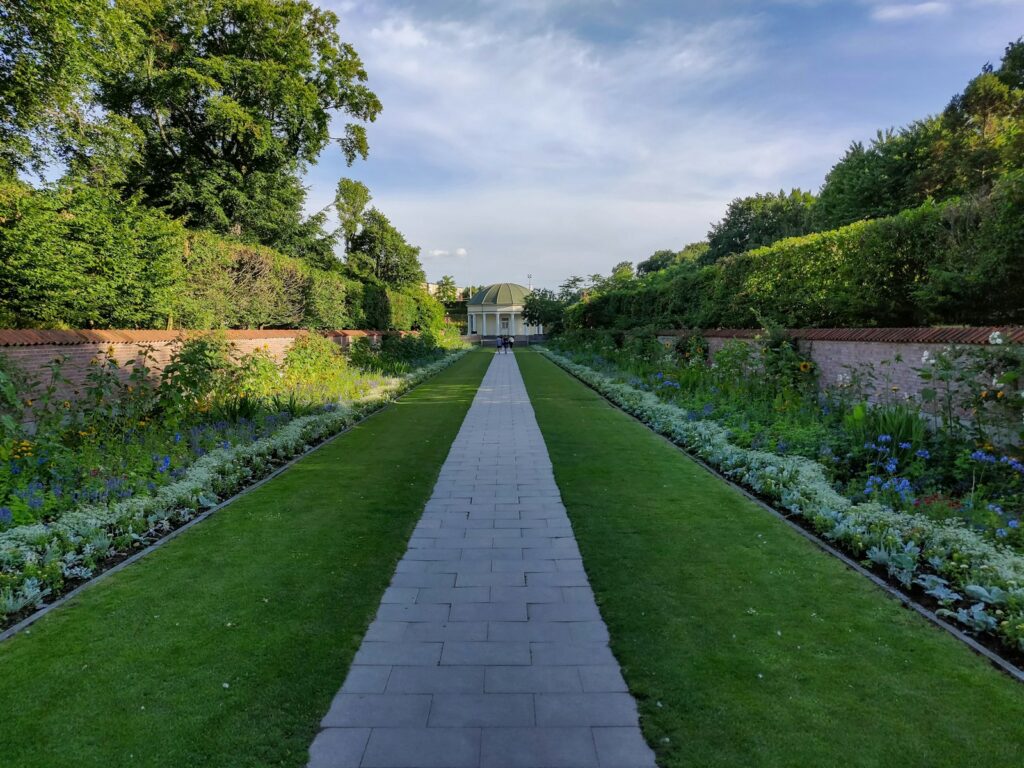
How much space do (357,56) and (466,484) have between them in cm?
2521

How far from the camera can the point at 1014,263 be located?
6.30 metres

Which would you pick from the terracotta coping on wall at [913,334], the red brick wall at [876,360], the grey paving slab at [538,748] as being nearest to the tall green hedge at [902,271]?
the terracotta coping on wall at [913,334]

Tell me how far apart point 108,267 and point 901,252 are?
40.4 feet

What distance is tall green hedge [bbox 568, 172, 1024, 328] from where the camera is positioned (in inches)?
254

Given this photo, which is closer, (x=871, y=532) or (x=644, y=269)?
(x=871, y=532)

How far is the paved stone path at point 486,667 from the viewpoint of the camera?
85.0 inches

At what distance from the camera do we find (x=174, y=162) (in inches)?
853

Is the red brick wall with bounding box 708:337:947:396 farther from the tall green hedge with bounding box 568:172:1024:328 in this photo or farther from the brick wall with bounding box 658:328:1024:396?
the tall green hedge with bounding box 568:172:1024:328

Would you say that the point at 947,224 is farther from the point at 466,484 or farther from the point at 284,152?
the point at 284,152

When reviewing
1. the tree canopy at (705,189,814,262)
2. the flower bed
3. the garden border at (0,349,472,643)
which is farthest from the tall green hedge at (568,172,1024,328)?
the tree canopy at (705,189,814,262)

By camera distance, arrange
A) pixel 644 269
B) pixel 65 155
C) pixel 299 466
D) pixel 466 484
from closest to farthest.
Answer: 1. pixel 466 484
2. pixel 299 466
3. pixel 65 155
4. pixel 644 269

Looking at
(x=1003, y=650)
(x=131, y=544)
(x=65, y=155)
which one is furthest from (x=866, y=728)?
(x=65, y=155)

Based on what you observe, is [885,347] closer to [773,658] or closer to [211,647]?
[773,658]

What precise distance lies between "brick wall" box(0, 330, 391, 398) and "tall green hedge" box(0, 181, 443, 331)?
40.4 inches
